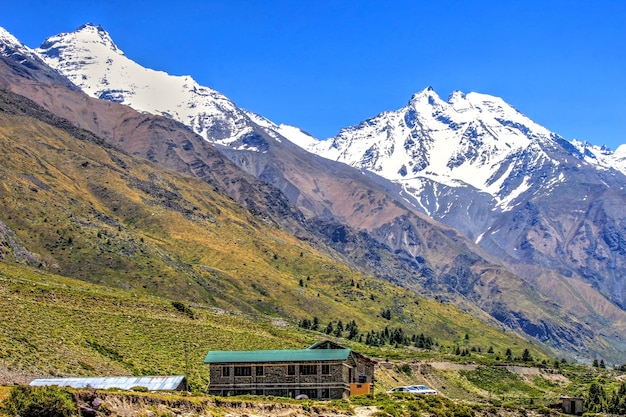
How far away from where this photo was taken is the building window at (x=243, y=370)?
4498 inches

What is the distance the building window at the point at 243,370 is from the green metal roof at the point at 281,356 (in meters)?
0.79

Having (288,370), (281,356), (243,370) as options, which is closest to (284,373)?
(288,370)

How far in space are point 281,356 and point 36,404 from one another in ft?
188

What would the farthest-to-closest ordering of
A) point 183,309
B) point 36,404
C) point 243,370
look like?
point 183,309 < point 243,370 < point 36,404

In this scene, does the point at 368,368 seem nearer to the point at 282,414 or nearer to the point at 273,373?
the point at 273,373

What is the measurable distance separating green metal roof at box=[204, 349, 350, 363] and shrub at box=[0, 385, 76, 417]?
5354cm

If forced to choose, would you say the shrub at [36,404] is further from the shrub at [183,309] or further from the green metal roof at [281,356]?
the shrub at [183,309]

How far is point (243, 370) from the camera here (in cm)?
11438

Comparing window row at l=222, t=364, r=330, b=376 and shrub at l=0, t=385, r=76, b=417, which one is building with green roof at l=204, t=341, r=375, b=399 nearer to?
window row at l=222, t=364, r=330, b=376

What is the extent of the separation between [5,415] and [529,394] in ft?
491

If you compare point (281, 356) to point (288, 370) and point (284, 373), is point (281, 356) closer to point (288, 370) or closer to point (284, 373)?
point (288, 370)

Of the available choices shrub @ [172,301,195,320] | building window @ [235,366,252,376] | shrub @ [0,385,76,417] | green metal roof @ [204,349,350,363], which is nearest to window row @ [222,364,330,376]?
building window @ [235,366,252,376]

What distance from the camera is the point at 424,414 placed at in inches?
3996

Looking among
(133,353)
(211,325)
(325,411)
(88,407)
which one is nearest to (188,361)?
(133,353)
